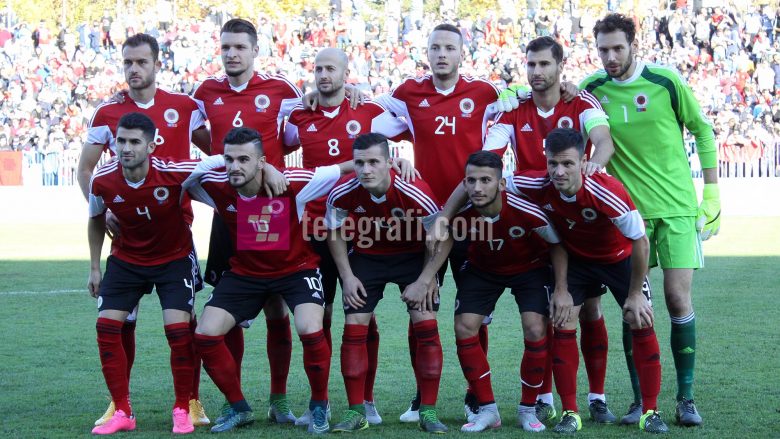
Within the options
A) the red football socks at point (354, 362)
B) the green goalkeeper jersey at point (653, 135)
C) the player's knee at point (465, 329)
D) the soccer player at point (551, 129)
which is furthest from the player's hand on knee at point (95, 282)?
the green goalkeeper jersey at point (653, 135)

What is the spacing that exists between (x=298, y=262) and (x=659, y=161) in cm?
217

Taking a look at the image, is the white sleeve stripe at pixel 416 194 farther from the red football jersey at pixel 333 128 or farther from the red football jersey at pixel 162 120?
the red football jersey at pixel 162 120

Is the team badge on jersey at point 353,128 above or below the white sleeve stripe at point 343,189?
above

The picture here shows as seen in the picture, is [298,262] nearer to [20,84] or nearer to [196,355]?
[196,355]

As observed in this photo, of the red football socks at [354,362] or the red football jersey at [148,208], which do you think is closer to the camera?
the red football socks at [354,362]

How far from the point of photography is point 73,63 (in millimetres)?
30672

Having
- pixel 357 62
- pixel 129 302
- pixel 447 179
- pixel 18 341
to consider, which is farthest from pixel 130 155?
pixel 357 62

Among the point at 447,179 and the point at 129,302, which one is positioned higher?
the point at 447,179

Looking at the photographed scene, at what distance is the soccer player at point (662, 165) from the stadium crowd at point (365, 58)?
1840 centimetres

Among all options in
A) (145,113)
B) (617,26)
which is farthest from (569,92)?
→ (145,113)

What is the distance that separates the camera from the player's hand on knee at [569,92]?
6.05m

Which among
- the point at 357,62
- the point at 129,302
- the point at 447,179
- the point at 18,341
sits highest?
the point at 357,62

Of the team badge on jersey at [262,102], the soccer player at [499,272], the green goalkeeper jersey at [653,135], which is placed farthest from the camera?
the team badge on jersey at [262,102]

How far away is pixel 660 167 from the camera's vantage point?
237 inches
